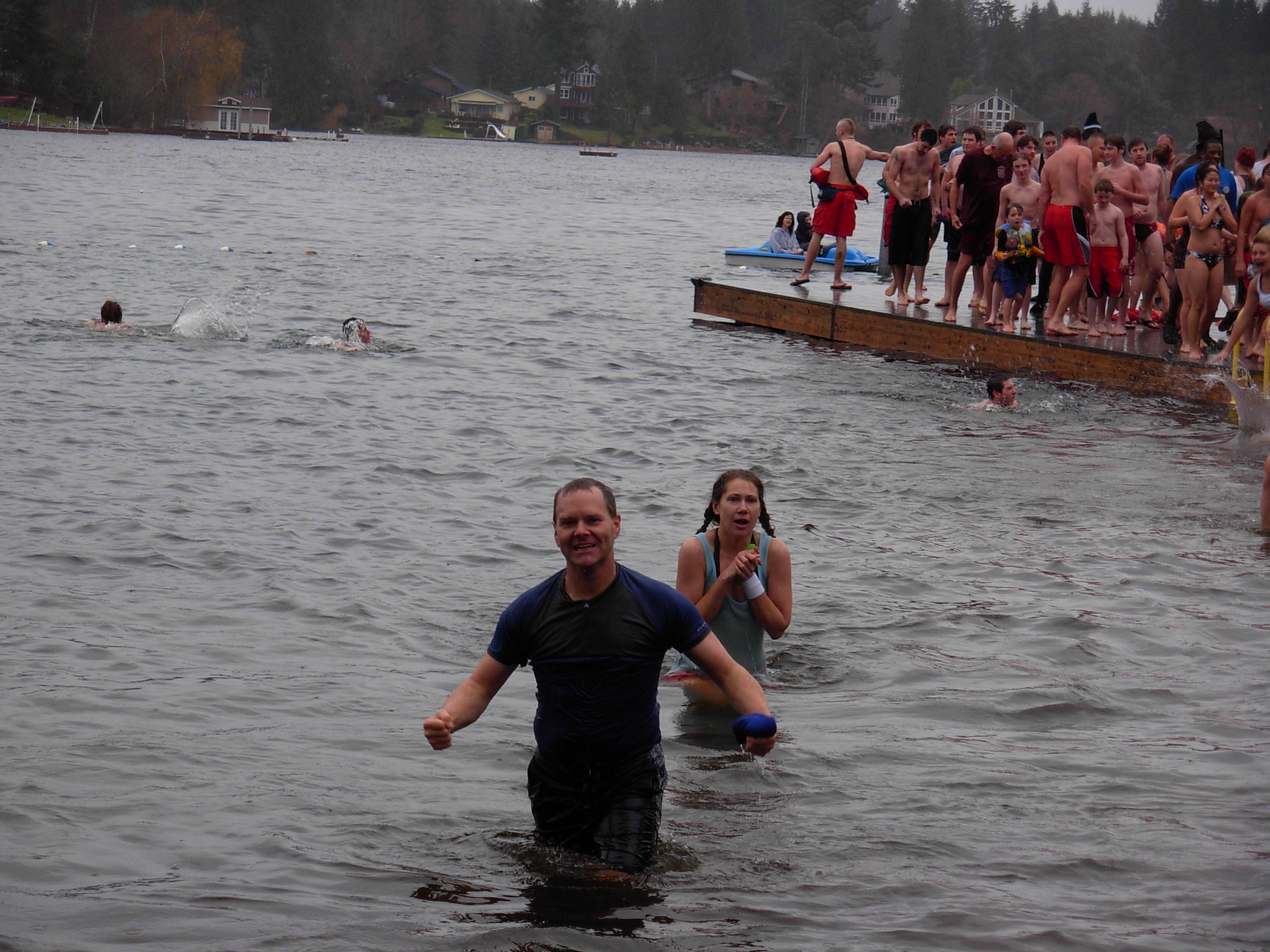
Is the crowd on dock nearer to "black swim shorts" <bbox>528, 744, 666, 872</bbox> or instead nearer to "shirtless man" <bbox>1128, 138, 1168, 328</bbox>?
"shirtless man" <bbox>1128, 138, 1168, 328</bbox>

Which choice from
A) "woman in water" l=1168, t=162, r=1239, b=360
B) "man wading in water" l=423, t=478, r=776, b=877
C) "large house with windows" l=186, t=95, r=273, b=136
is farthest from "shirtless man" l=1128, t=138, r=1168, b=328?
"large house with windows" l=186, t=95, r=273, b=136

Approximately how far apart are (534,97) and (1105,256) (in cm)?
16929

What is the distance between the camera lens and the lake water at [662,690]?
5.02 metres

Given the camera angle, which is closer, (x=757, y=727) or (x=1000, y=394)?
(x=757, y=727)

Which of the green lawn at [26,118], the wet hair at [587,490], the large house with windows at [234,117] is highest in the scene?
the large house with windows at [234,117]

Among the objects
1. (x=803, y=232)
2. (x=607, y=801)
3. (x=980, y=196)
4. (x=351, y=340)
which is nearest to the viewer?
(x=607, y=801)

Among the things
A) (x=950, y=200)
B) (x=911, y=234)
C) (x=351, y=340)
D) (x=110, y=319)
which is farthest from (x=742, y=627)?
(x=110, y=319)

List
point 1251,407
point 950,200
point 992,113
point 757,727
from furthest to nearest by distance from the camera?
point 992,113 < point 950,200 < point 1251,407 < point 757,727

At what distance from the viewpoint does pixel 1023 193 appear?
15.1 meters

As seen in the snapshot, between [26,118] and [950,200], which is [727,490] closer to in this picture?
[950,200]

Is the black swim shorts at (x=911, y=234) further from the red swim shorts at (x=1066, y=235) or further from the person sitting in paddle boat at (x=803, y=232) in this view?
the person sitting in paddle boat at (x=803, y=232)

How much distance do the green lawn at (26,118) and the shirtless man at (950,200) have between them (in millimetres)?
93975

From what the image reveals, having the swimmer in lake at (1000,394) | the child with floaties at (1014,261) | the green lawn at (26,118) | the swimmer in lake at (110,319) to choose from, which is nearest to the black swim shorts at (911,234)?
the child with floaties at (1014,261)

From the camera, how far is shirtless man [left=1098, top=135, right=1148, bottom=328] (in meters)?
14.9
